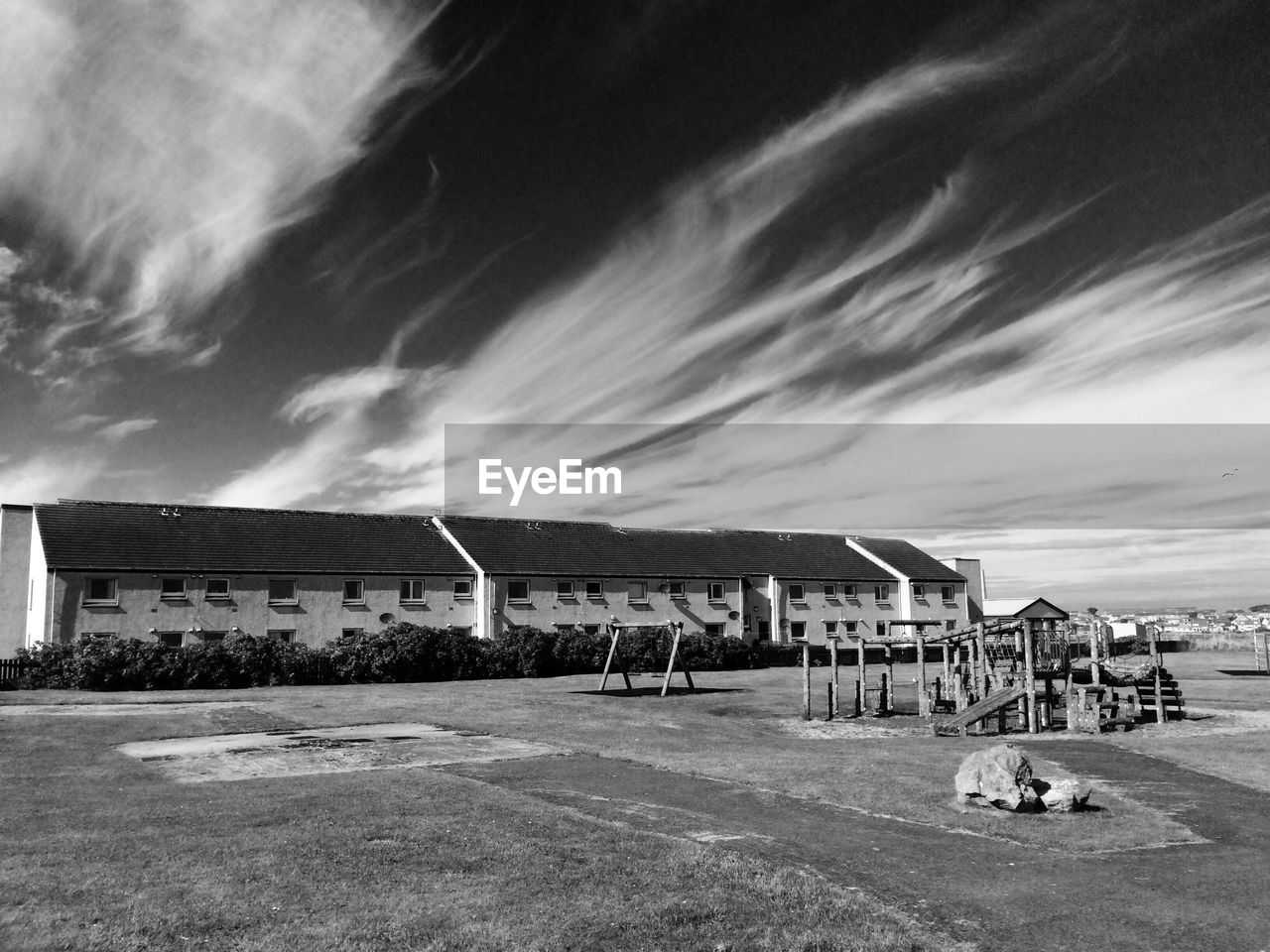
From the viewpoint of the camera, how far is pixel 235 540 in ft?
157

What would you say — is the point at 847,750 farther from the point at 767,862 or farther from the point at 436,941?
the point at 436,941

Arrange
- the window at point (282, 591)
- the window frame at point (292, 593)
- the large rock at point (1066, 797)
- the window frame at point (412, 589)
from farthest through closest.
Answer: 1. the window frame at point (412, 589)
2. the window at point (282, 591)
3. the window frame at point (292, 593)
4. the large rock at point (1066, 797)

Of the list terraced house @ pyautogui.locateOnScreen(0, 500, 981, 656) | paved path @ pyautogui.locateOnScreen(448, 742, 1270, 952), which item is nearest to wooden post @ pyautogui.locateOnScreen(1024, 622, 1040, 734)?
paved path @ pyautogui.locateOnScreen(448, 742, 1270, 952)

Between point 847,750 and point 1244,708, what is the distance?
18.6m

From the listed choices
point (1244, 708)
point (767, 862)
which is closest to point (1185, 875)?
point (767, 862)

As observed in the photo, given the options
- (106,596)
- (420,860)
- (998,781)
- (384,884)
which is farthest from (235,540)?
(384,884)

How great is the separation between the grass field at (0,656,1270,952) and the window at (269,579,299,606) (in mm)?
25573

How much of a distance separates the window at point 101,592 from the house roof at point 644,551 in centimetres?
1771

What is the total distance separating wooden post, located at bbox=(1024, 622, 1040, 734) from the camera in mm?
26453

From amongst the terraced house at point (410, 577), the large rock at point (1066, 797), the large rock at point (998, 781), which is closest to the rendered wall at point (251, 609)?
the terraced house at point (410, 577)

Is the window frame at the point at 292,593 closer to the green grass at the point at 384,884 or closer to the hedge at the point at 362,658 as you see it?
the hedge at the point at 362,658

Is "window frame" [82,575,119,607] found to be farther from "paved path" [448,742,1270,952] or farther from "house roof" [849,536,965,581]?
"house roof" [849,536,965,581]

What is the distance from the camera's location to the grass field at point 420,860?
7.96m

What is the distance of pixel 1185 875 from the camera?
34.7ft
